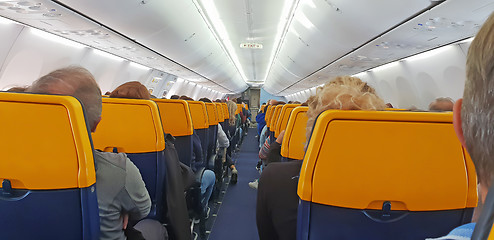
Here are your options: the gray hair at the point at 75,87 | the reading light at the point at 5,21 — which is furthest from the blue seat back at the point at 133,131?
the reading light at the point at 5,21

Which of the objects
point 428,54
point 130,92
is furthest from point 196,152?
point 428,54

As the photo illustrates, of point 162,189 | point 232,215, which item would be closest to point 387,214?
point 162,189

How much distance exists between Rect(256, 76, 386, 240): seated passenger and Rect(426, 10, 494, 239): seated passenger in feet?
3.71

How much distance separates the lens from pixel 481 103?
0.48 meters

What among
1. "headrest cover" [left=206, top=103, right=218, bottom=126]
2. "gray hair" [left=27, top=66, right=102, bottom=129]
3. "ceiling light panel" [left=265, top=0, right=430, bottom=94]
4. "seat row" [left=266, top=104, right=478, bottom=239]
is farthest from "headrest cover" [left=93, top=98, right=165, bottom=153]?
"headrest cover" [left=206, top=103, right=218, bottom=126]

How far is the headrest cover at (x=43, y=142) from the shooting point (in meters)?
1.17

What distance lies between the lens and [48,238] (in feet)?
4.23

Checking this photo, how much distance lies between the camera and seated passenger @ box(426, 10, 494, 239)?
18.1 inches

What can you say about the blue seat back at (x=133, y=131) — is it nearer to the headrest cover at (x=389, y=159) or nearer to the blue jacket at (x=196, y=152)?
the headrest cover at (x=389, y=159)

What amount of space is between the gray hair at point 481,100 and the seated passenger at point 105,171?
144cm

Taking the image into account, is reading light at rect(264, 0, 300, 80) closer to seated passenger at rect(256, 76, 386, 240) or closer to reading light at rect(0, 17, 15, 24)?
seated passenger at rect(256, 76, 386, 240)

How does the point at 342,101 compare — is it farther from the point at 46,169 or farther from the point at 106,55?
the point at 106,55

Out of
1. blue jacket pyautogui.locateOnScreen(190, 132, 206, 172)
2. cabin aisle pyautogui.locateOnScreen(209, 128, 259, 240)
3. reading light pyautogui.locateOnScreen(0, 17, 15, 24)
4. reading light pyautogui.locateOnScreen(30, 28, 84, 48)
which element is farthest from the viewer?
reading light pyautogui.locateOnScreen(30, 28, 84, 48)

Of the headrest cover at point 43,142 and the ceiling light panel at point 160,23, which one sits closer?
the headrest cover at point 43,142
